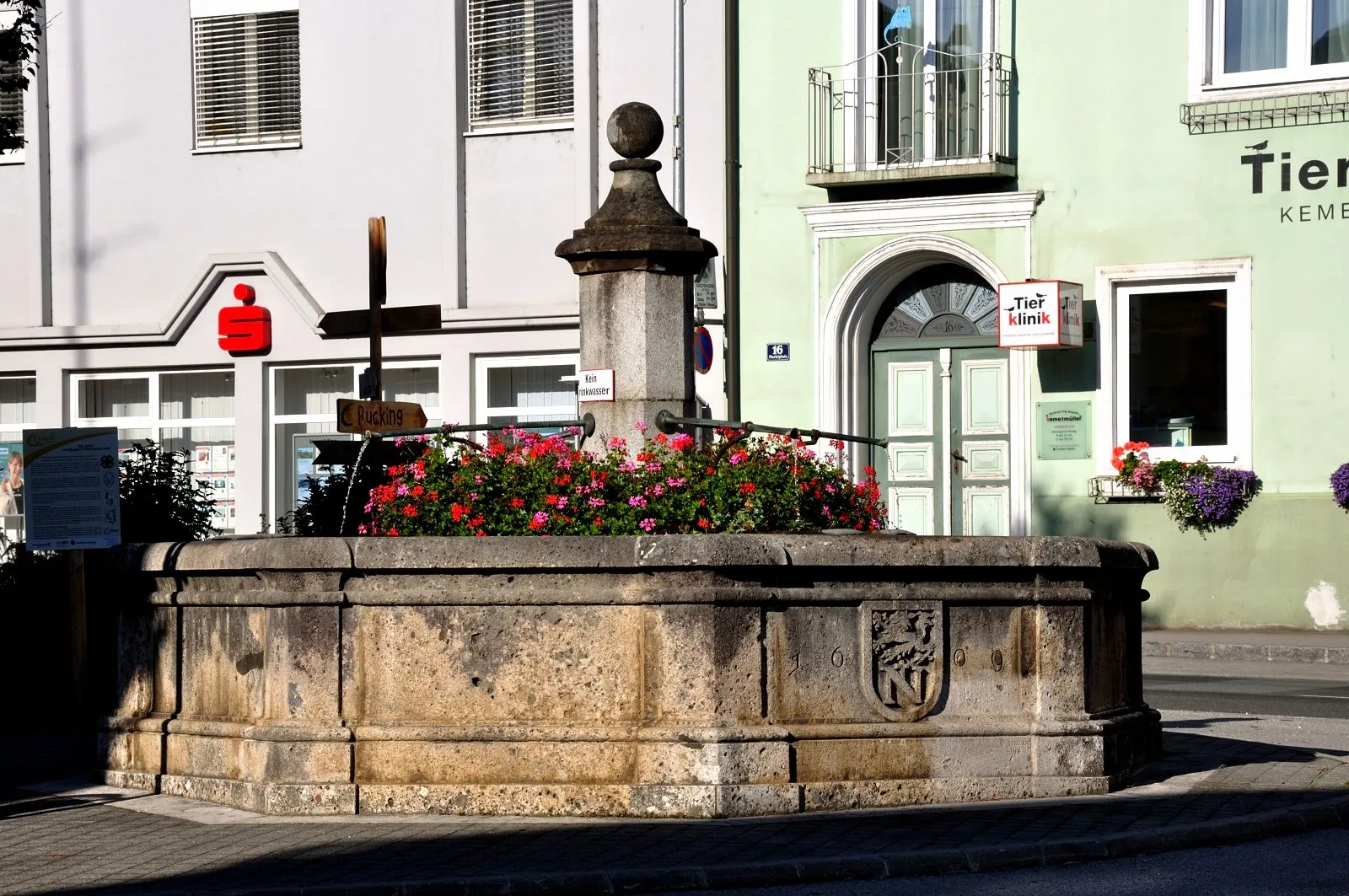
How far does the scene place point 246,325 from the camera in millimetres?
24156

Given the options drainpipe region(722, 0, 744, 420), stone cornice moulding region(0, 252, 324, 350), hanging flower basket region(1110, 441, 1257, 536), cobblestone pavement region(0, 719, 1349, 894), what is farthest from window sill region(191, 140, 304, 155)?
cobblestone pavement region(0, 719, 1349, 894)

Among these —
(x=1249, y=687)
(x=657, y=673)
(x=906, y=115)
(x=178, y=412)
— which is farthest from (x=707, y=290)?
(x=657, y=673)

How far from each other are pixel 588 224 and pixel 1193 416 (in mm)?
10737

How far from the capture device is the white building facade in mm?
23016

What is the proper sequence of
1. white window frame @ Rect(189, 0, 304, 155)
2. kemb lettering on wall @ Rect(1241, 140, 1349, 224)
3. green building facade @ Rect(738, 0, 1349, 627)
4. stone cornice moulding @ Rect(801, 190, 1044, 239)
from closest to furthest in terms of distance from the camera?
kemb lettering on wall @ Rect(1241, 140, 1349, 224) < green building facade @ Rect(738, 0, 1349, 627) < stone cornice moulding @ Rect(801, 190, 1044, 239) < white window frame @ Rect(189, 0, 304, 155)

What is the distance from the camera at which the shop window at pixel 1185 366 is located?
20.1 metres

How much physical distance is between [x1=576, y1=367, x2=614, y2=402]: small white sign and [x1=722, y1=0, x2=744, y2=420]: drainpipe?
11.4 metres

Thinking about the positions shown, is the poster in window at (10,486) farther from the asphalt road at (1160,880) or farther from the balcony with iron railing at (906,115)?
the asphalt road at (1160,880)

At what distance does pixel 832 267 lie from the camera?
2198cm

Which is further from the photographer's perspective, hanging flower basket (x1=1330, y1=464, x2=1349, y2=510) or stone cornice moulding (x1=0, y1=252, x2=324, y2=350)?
stone cornice moulding (x1=0, y1=252, x2=324, y2=350)

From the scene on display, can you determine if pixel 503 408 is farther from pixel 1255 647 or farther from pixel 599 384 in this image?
pixel 599 384

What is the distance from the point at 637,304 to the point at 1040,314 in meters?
9.98

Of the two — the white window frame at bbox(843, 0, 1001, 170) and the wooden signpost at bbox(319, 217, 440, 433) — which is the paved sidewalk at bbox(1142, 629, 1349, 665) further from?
the wooden signpost at bbox(319, 217, 440, 433)

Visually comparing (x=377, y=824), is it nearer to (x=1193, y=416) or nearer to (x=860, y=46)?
(x=1193, y=416)
